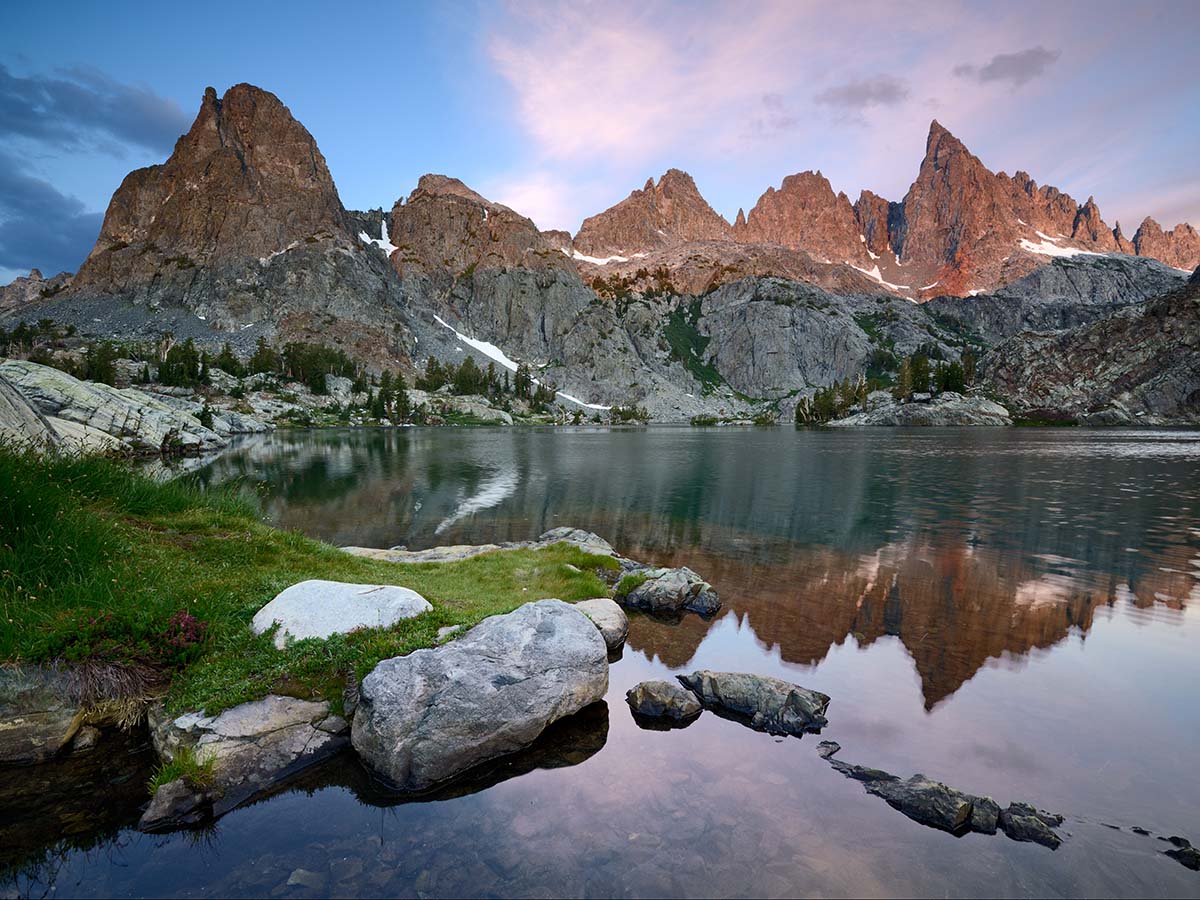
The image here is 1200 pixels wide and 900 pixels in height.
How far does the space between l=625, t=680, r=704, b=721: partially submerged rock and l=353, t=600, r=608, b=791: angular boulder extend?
3.09ft

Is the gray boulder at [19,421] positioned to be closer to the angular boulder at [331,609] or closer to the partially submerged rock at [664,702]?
the angular boulder at [331,609]

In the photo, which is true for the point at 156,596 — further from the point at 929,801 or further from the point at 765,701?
the point at 929,801

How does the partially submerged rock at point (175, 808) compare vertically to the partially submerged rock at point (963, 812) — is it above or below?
below

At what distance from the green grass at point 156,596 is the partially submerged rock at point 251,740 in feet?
1.07

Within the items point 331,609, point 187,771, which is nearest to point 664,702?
point 331,609

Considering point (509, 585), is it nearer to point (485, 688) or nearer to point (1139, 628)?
point (485, 688)

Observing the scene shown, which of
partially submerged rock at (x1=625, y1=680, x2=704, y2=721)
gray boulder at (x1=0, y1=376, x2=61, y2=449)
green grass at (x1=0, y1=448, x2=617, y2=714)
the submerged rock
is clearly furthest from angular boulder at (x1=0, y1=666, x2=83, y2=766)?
the submerged rock

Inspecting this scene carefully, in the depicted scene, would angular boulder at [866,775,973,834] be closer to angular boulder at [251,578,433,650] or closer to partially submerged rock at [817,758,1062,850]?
partially submerged rock at [817,758,1062,850]

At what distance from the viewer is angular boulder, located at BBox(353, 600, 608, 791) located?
10.6 meters

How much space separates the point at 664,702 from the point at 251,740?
863cm

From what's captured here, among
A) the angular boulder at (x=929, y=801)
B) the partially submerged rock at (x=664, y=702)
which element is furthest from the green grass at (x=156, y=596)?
the angular boulder at (x=929, y=801)

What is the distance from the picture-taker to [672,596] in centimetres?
2112

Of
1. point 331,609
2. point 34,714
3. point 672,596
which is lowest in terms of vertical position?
point 672,596

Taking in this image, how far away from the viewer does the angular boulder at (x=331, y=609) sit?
42.1 ft
